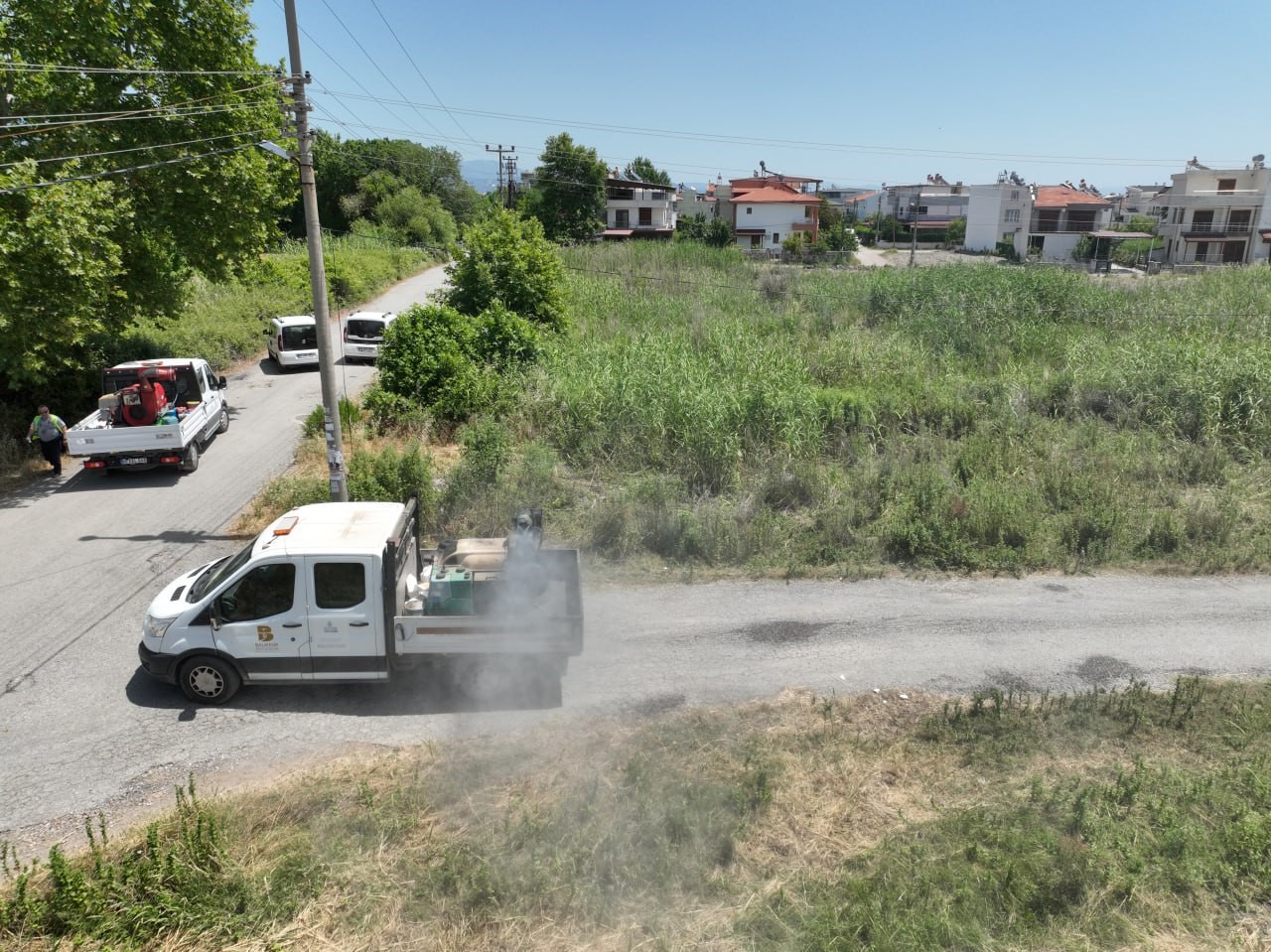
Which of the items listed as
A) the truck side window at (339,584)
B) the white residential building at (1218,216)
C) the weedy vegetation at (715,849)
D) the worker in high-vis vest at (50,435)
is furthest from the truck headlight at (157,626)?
the white residential building at (1218,216)

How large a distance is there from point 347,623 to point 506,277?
16048 mm

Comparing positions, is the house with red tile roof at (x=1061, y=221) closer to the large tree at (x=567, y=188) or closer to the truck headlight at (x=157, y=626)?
the large tree at (x=567, y=188)

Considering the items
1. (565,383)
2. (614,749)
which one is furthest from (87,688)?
(565,383)

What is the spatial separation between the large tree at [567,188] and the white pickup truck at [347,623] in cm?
5798

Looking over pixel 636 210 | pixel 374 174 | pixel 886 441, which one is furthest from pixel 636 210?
pixel 886 441

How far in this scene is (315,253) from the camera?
1152 centimetres

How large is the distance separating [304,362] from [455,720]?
19096 mm

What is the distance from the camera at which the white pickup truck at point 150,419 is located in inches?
581

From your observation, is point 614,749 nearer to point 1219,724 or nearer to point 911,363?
point 1219,724

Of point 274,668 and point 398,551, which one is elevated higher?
point 398,551

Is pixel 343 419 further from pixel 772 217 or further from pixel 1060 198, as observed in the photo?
pixel 1060 198

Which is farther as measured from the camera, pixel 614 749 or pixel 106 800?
pixel 614 749

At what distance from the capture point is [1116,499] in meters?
13.6

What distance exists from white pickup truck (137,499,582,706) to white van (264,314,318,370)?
17.2 meters
